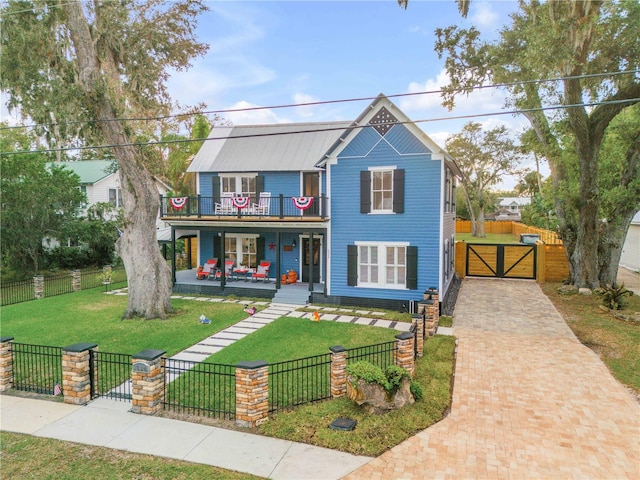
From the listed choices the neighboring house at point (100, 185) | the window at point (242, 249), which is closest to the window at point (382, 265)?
the window at point (242, 249)

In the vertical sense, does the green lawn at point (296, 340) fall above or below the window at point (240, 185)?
below

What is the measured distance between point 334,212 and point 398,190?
9.08 ft

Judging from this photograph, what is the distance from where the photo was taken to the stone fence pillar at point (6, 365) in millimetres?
8812

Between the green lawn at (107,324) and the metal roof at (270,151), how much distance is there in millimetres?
6802

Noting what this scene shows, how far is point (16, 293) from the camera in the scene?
1912 centimetres

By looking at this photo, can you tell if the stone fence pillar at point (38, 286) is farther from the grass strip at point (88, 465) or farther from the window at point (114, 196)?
the grass strip at point (88, 465)

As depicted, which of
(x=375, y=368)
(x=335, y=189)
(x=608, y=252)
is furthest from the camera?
(x=608, y=252)

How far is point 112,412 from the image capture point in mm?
7801

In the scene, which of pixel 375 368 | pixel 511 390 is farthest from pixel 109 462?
pixel 511 390

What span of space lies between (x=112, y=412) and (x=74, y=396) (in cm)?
98

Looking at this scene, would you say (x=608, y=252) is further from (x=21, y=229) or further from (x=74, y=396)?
(x=21, y=229)

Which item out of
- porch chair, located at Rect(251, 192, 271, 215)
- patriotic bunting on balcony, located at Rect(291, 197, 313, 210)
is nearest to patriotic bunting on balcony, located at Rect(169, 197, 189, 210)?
porch chair, located at Rect(251, 192, 271, 215)

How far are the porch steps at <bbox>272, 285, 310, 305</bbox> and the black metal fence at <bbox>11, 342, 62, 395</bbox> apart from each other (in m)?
8.61

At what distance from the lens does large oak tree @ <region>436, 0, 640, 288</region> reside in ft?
46.8
